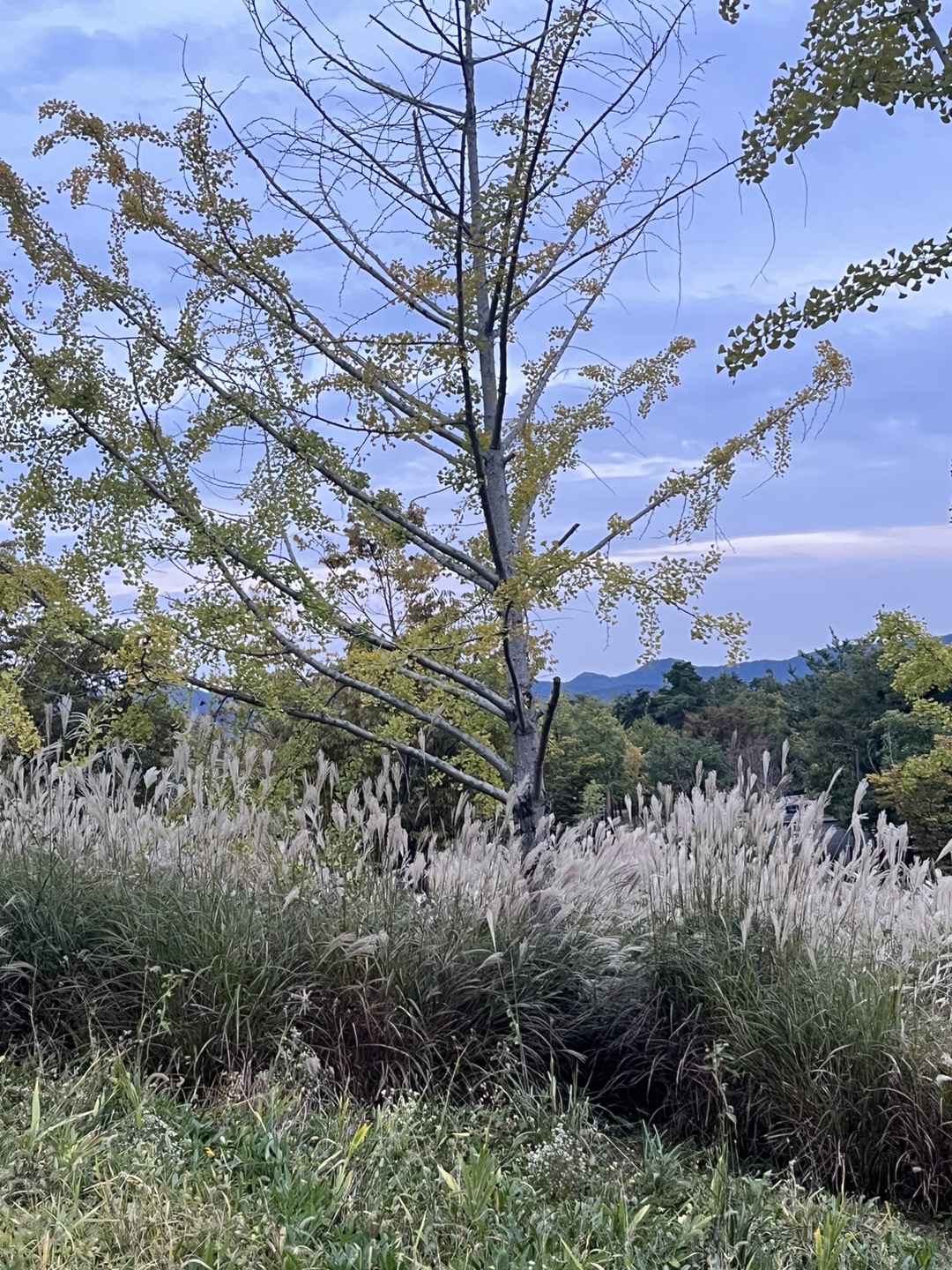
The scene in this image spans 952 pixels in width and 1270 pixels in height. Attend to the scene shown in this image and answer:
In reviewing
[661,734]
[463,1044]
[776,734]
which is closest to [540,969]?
[463,1044]

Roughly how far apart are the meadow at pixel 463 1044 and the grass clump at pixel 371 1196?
12 mm

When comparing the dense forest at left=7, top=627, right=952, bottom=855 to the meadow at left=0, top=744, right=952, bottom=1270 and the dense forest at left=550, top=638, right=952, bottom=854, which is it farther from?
the meadow at left=0, top=744, right=952, bottom=1270

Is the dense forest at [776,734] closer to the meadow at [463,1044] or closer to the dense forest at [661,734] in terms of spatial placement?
the dense forest at [661,734]

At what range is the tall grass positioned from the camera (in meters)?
3.58

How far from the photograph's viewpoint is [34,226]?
19.8ft

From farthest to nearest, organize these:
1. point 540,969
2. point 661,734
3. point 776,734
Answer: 1. point 776,734
2. point 661,734
3. point 540,969

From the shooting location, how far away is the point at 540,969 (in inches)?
165

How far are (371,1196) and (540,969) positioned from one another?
1598 mm

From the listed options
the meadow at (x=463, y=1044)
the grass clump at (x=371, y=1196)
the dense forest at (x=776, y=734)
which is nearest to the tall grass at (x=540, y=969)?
the meadow at (x=463, y=1044)

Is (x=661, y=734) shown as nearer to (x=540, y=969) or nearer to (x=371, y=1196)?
(x=540, y=969)

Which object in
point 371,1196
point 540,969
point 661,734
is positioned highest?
point 661,734

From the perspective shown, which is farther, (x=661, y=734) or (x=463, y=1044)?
(x=661, y=734)

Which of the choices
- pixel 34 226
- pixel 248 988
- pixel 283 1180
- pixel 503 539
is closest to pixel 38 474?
pixel 34 226

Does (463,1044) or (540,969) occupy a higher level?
(540,969)
